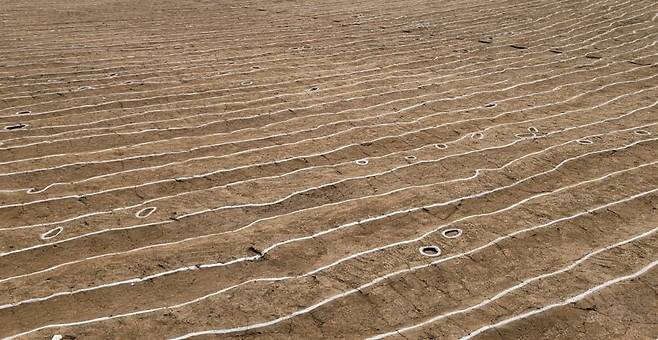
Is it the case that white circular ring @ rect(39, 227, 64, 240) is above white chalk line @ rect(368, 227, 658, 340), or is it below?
above

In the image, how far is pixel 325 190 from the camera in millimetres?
4535

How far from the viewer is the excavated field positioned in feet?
10.5

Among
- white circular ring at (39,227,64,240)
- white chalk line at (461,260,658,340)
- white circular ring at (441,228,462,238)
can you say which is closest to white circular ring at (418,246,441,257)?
white circular ring at (441,228,462,238)

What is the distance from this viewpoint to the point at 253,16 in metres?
11.1

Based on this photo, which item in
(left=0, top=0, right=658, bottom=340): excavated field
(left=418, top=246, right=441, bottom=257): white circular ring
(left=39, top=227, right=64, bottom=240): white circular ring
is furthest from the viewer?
(left=39, top=227, right=64, bottom=240): white circular ring

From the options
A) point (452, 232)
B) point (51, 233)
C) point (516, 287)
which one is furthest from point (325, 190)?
point (51, 233)

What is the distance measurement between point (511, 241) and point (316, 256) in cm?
118

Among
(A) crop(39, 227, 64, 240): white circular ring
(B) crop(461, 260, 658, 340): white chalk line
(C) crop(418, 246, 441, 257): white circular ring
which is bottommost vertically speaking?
(B) crop(461, 260, 658, 340): white chalk line

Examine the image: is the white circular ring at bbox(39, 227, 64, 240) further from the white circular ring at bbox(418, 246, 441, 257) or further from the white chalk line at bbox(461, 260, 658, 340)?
the white chalk line at bbox(461, 260, 658, 340)

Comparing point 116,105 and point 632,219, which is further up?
point 116,105

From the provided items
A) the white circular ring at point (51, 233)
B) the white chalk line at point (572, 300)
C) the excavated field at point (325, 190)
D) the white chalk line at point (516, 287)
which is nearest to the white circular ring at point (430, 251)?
the excavated field at point (325, 190)

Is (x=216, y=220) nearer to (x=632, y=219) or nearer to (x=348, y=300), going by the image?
(x=348, y=300)

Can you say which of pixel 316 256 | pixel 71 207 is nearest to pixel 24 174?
pixel 71 207

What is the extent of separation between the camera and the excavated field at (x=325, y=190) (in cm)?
320
